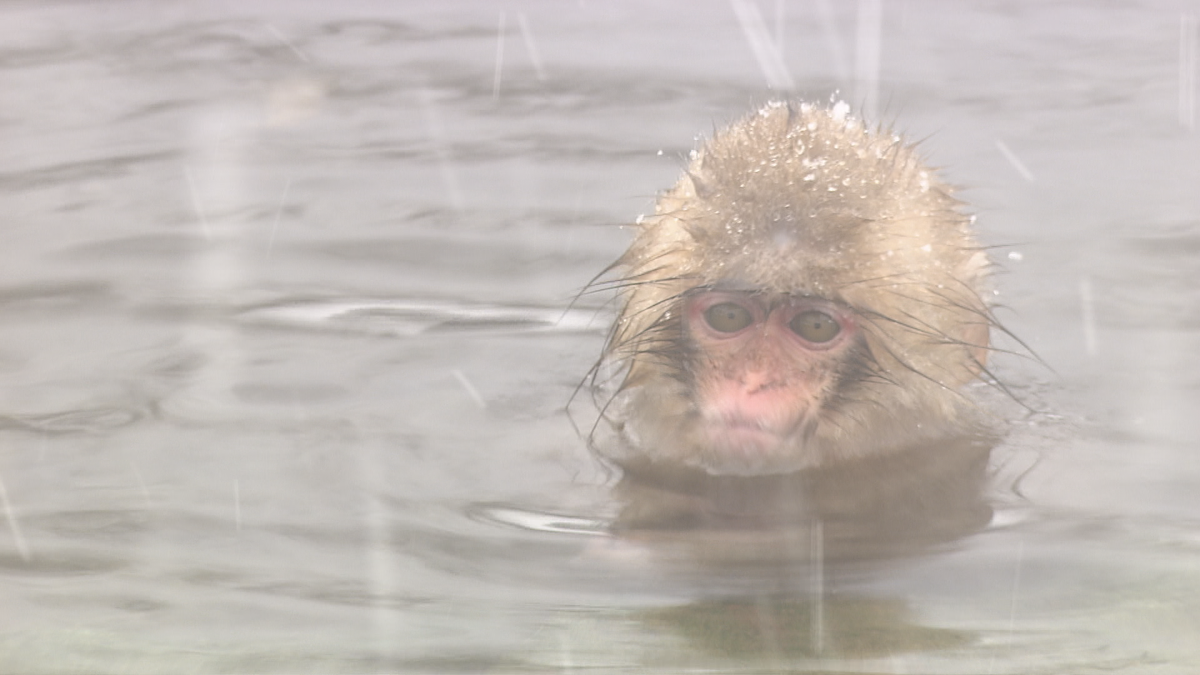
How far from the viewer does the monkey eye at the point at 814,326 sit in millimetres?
3398

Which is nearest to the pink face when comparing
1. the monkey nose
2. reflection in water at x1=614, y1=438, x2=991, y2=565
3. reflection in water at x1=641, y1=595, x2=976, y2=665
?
the monkey nose

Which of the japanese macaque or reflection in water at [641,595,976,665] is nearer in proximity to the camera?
reflection in water at [641,595,976,665]

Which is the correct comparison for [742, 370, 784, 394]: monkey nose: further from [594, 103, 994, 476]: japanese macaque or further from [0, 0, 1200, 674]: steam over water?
[0, 0, 1200, 674]: steam over water

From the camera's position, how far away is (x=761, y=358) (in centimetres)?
339

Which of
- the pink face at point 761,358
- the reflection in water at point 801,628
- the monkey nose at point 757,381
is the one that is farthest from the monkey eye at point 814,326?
the reflection in water at point 801,628

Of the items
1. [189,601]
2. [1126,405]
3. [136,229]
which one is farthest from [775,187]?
[136,229]

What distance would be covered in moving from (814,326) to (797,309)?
0.06 metres

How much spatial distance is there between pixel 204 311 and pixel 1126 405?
2487 mm

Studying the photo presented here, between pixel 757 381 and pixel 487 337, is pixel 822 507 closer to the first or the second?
pixel 757 381

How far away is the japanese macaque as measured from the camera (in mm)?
3393

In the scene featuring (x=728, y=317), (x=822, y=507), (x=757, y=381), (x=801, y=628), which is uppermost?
(x=728, y=317)

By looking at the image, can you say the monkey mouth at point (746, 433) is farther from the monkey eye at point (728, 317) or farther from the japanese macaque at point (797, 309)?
the monkey eye at point (728, 317)

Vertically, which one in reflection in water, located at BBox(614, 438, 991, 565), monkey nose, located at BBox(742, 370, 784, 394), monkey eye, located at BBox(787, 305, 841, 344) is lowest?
reflection in water, located at BBox(614, 438, 991, 565)

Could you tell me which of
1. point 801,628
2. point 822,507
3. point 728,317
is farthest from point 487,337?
point 801,628
